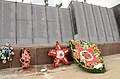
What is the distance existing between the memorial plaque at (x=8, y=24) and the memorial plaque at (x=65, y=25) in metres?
3.60

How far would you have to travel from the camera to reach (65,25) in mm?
11102

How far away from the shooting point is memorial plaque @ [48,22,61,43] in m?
10.3

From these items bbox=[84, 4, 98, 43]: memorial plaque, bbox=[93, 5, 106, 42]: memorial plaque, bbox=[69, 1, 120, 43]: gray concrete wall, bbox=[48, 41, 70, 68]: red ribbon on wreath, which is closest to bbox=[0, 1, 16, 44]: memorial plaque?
bbox=[48, 41, 70, 68]: red ribbon on wreath

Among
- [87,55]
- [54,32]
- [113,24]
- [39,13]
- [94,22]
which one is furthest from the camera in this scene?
[113,24]

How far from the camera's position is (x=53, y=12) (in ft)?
36.7

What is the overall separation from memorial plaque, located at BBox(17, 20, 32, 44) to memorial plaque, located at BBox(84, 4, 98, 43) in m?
4.72

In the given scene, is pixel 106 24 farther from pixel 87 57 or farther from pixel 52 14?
pixel 87 57

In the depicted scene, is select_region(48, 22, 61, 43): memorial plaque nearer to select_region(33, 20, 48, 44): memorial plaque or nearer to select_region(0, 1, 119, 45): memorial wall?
select_region(0, 1, 119, 45): memorial wall

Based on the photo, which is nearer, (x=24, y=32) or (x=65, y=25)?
(x=24, y=32)

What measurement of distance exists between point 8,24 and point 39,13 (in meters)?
2.46

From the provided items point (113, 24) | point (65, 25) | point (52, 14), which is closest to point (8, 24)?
point (52, 14)

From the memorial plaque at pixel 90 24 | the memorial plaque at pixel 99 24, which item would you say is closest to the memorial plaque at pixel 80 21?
the memorial plaque at pixel 90 24

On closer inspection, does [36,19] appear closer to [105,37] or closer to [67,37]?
[67,37]

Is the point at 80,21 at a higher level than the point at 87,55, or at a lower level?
higher
